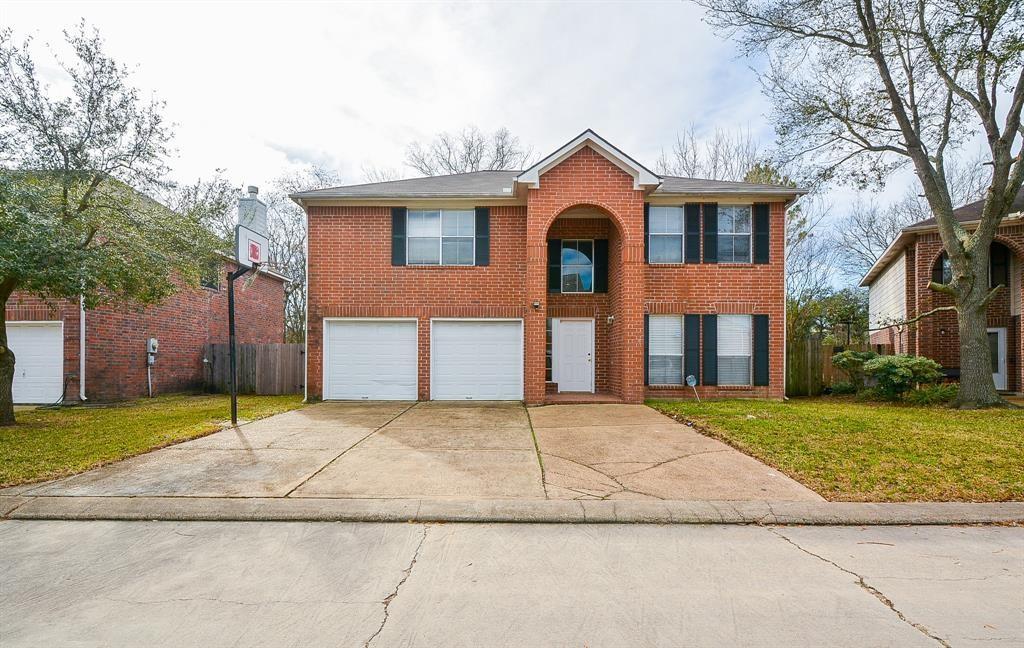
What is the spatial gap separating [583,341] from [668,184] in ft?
15.3

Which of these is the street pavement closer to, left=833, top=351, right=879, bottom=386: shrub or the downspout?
left=833, top=351, right=879, bottom=386: shrub

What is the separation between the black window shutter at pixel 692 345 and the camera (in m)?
11.9

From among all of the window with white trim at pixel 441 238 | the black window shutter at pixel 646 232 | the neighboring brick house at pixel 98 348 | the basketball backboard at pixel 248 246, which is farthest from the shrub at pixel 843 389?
the neighboring brick house at pixel 98 348

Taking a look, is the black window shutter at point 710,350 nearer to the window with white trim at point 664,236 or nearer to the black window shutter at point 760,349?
the black window shutter at point 760,349

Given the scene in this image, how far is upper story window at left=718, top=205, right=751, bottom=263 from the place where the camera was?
1215 cm

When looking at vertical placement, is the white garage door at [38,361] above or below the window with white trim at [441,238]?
below

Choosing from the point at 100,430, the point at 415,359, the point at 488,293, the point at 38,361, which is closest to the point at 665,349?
the point at 488,293

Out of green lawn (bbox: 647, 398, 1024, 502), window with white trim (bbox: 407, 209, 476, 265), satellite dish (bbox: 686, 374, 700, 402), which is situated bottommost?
green lawn (bbox: 647, 398, 1024, 502)

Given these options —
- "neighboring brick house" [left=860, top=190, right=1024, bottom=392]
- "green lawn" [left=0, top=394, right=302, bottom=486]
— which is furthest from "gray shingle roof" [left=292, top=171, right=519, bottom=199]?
"neighboring brick house" [left=860, top=190, right=1024, bottom=392]

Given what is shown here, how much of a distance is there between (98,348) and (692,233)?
15.2m

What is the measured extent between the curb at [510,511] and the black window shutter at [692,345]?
24.4 ft

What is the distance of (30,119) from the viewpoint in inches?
335

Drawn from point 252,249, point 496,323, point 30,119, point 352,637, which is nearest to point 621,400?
point 496,323

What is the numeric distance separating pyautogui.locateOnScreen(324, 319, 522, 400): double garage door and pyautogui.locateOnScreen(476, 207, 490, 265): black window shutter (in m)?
1.53
